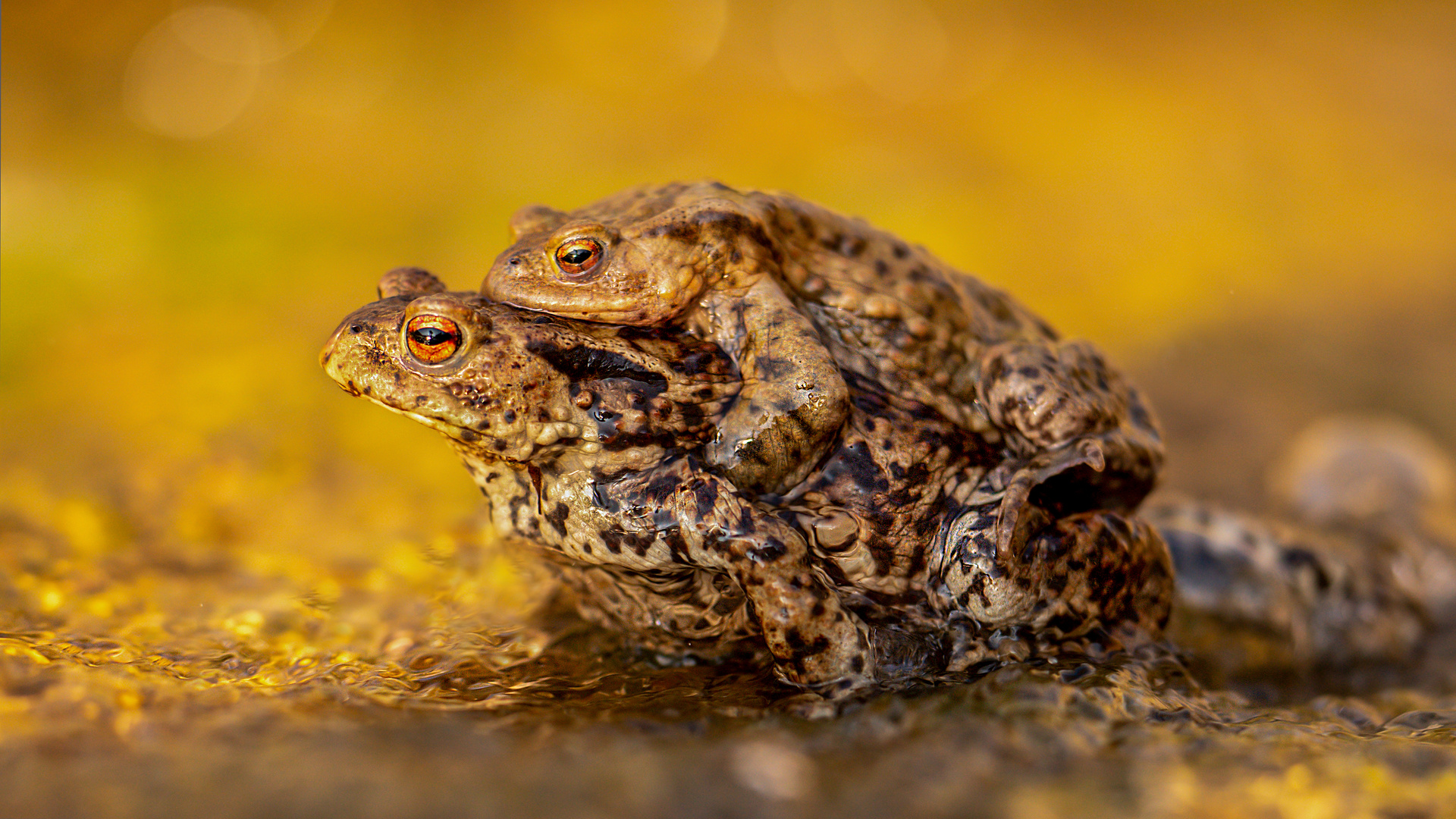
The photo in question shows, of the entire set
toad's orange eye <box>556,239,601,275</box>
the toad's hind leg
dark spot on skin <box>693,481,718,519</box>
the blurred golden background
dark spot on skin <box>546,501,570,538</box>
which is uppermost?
the blurred golden background

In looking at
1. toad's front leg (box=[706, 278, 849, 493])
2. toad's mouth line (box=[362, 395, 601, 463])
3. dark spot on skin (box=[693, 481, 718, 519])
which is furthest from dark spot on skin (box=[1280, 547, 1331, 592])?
toad's mouth line (box=[362, 395, 601, 463])

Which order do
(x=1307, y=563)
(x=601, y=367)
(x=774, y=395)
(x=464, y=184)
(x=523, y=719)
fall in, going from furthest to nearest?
1. (x=464, y=184)
2. (x=1307, y=563)
3. (x=601, y=367)
4. (x=774, y=395)
5. (x=523, y=719)

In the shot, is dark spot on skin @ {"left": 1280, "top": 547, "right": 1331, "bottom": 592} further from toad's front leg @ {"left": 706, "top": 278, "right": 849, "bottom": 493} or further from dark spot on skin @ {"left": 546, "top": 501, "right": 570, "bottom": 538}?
dark spot on skin @ {"left": 546, "top": 501, "right": 570, "bottom": 538}

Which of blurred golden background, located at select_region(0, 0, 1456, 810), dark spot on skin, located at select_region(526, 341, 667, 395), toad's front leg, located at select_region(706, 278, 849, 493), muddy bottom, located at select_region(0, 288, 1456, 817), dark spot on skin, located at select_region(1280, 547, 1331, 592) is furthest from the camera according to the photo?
blurred golden background, located at select_region(0, 0, 1456, 810)

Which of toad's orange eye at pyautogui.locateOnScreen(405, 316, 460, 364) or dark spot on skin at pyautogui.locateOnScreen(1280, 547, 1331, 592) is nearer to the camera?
toad's orange eye at pyautogui.locateOnScreen(405, 316, 460, 364)

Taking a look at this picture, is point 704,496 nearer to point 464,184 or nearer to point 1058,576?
point 1058,576

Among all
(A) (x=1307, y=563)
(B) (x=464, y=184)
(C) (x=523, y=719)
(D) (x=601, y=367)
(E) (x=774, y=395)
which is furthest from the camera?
(B) (x=464, y=184)

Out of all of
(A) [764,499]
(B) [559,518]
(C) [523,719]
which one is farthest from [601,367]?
(C) [523,719]

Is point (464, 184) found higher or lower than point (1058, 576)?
higher
